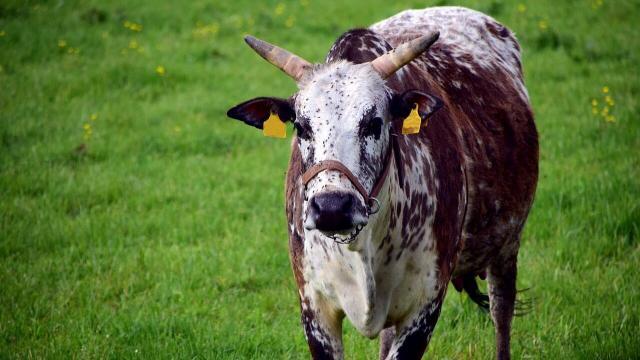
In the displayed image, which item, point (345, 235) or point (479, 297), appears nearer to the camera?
point (345, 235)

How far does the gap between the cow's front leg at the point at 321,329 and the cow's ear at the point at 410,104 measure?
3.17 feet

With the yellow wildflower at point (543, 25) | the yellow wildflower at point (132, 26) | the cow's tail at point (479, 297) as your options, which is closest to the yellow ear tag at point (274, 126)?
the cow's tail at point (479, 297)

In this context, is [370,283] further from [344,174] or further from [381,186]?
[344,174]

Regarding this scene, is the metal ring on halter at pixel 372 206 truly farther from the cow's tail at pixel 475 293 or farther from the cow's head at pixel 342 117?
the cow's tail at pixel 475 293

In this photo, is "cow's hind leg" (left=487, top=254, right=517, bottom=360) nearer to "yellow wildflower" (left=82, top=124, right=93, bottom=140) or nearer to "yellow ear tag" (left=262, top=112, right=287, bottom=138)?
"yellow ear tag" (left=262, top=112, right=287, bottom=138)

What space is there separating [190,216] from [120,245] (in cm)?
72

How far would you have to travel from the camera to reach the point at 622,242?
625 cm

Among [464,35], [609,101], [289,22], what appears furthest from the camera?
[289,22]

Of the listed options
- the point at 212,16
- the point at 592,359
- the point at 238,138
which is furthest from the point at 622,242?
the point at 212,16

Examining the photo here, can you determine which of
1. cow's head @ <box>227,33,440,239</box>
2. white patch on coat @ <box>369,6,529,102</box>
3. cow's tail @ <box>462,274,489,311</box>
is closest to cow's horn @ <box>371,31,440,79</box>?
cow's head @ <box>227,33,440,239</box>

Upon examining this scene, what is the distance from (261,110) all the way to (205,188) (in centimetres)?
390

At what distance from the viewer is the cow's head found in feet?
10.4

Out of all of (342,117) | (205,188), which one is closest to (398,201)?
(342,117)

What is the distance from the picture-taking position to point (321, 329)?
12.7 ft
